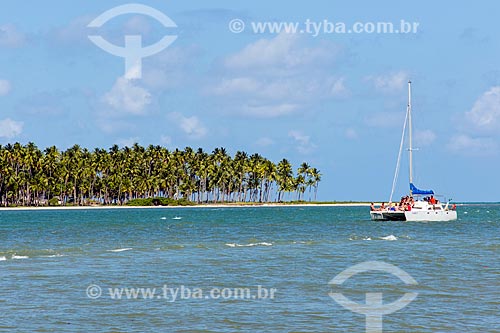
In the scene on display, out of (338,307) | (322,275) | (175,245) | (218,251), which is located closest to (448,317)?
(338,307)

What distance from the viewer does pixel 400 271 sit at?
33.4m

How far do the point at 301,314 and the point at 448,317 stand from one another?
4138mm

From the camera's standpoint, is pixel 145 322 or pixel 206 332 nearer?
pixel 206 332

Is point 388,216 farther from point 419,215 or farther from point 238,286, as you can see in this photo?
point 238,286

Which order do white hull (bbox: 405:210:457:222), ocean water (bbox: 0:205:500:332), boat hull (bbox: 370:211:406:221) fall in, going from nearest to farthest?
ocean water (bbox: 0:205:500:332) → white hull (bbox: 405:210:457:222) → boat hull (bbox: 370:211:406:221)

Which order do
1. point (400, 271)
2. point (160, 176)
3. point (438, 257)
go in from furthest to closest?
point (160, 176) → point (438, 257) → point (400, 271)

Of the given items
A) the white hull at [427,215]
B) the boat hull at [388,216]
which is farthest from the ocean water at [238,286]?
the boat hull at [388,216]

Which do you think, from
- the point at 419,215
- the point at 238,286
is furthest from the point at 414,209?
the point at 238,286

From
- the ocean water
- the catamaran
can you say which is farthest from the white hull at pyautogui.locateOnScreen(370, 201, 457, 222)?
the ocean water

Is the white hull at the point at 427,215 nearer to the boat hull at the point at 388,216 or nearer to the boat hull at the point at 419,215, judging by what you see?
the boat hull at the point at 419,215

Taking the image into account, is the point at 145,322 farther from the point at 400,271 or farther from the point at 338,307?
the point at 400,271

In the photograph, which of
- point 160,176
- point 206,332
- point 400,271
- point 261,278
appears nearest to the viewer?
point 206,332

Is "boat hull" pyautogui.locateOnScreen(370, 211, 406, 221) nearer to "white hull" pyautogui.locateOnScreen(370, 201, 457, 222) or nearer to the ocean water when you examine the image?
"white hull" pyautogui.locateOnScreen(370, 201, 457, 222)

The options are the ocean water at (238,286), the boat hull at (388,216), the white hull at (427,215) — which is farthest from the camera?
the boat hull at (388,216)
